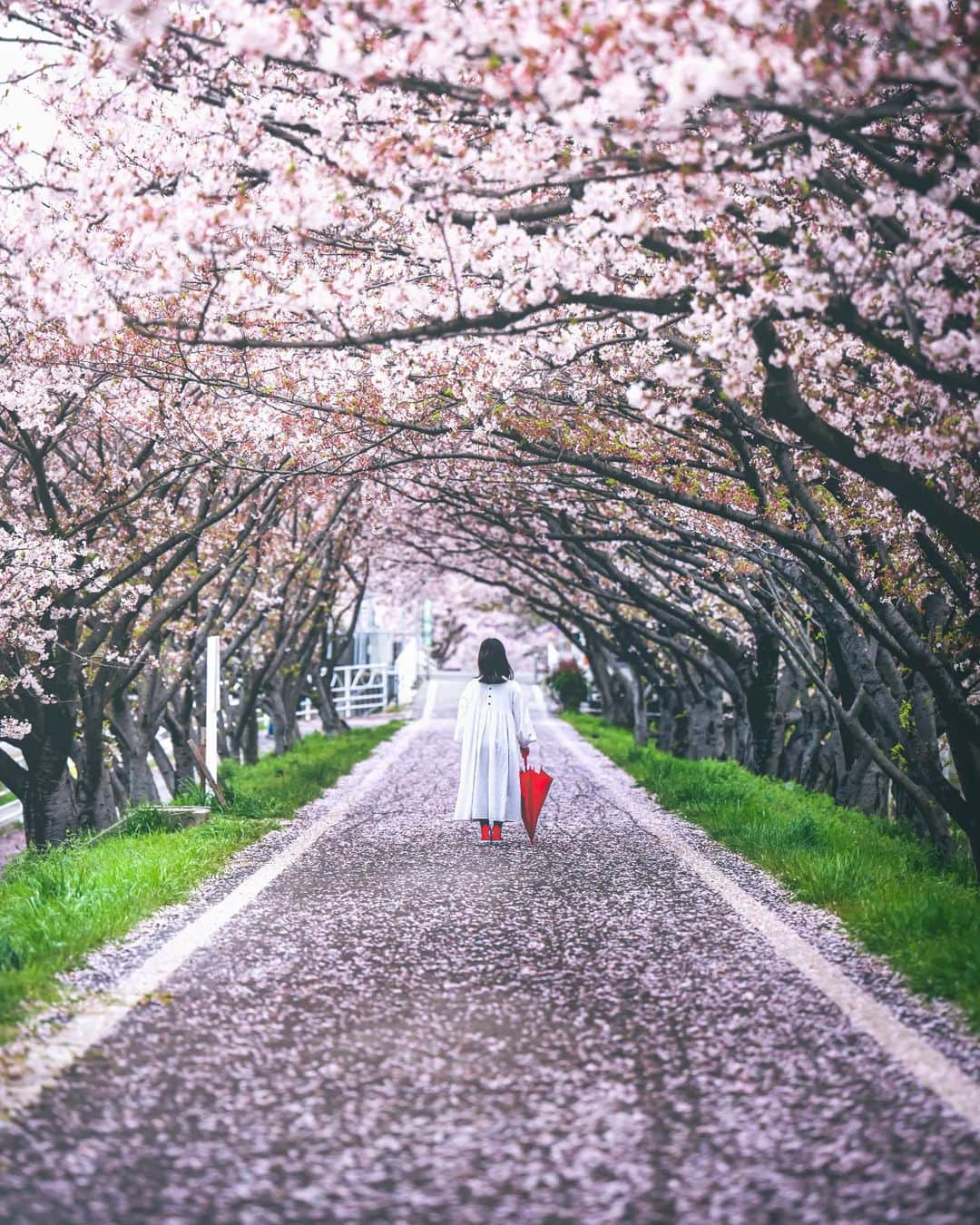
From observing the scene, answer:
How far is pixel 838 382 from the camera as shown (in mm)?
8938

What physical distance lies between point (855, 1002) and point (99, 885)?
16.2 feet

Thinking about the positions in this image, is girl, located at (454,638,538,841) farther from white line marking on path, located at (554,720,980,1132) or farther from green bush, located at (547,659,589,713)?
green bush, located at (547,659,589,713)

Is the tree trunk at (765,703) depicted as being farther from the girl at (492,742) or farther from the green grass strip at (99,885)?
the green grass strip at (99,885)

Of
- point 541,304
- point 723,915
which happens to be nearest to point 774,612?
point 723,915

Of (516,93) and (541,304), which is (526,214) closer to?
(541,304)

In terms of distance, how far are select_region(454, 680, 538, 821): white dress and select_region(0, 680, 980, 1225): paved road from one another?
4.10m

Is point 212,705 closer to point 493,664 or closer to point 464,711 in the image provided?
point 464,711

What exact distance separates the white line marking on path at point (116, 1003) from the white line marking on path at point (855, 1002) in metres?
3.08

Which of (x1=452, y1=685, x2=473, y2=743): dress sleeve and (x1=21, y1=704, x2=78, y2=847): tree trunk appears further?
(x1=21, y1=704, x2=78, y2=847): tree trunk

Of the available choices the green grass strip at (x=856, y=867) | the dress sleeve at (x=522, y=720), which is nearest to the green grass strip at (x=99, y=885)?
the dress sleeve at (x=522, y=720)

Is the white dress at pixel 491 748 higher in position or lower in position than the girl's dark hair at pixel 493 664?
lower

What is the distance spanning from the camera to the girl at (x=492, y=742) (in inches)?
472

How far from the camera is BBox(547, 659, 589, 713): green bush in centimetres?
4572

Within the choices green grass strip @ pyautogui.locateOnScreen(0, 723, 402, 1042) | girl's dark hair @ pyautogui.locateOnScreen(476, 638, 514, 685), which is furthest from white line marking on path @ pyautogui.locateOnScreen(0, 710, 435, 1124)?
girl's dark hair @ pyautogui.locateOnScreen(476, 638, 514, 685)
